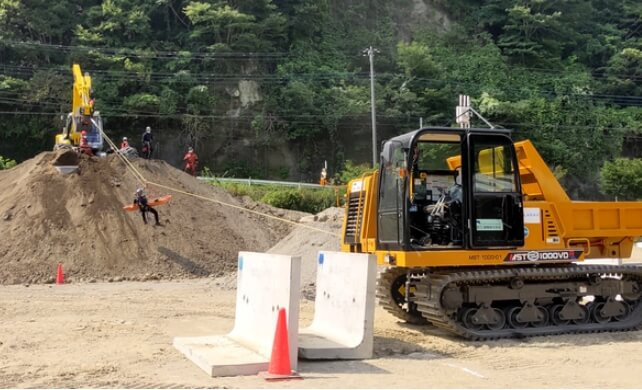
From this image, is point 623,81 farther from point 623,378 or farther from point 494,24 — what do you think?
point 623,378

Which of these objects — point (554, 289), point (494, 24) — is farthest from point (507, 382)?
point (494, 24)

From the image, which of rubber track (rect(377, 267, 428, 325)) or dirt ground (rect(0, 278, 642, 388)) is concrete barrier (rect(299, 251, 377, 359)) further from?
rubber track (rect(377, 267, 428, 325))

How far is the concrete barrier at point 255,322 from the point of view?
24.2 ft

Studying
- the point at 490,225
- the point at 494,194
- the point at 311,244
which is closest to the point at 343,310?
the point at 490,225

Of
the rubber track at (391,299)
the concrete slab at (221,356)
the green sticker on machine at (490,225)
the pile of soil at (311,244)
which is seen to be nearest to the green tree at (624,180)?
the pile of soil at (311,244)

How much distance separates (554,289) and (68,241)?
15.0m

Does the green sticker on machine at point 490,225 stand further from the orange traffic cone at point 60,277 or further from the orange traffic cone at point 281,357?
the orange traffic cone at point 60,277

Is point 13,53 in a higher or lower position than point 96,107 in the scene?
higher

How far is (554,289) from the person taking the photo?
1000 centimetres

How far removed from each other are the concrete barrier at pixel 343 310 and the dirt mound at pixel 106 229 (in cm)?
1070

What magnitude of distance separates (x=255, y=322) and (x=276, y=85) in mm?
37468

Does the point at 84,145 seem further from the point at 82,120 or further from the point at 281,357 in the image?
the point at 281,357

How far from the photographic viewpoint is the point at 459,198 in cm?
955

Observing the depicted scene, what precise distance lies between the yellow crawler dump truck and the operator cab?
0.05 feet
